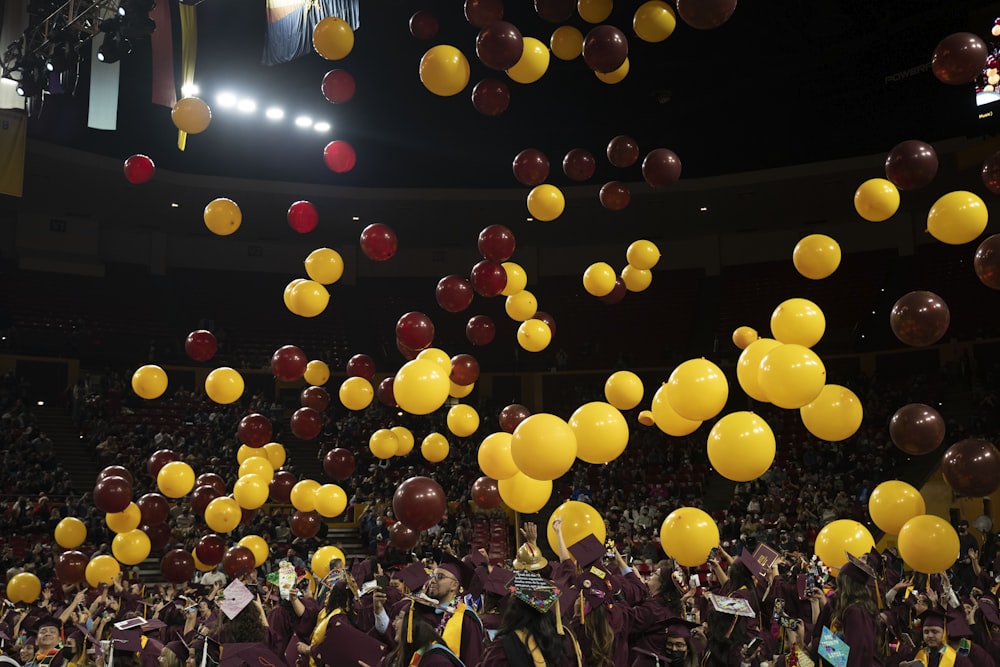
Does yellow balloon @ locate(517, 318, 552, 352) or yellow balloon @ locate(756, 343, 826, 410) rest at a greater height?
yellow balloon @ locate(517, 318, 552, 352)

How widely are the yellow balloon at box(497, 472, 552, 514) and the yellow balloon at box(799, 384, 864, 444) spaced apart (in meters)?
2.34

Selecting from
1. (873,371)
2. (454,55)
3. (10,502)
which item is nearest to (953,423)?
(873,371)

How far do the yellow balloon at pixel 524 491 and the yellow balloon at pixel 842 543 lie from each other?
2.43m

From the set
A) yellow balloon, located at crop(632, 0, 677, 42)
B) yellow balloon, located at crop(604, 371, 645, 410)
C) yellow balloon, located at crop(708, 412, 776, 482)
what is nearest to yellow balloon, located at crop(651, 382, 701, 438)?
yellow balloon, located at crop(604, 371, 645, 410)

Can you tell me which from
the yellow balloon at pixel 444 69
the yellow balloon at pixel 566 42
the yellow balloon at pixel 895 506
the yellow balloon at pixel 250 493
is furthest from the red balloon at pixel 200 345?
the yellow balloon at pixel 895 506

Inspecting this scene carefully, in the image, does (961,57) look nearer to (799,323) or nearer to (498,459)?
(799,323)

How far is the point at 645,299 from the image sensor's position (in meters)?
25.6

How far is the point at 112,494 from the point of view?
31.6ft

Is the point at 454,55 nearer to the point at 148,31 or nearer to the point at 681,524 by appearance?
the point at 681,524

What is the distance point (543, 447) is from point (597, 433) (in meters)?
0.75

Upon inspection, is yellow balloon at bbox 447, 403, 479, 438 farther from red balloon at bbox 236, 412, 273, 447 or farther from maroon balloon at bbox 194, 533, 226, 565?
maroon balloon at bbox 194, 533, 226, 565

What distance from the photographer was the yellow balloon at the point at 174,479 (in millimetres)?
9992

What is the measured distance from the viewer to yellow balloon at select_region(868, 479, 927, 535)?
290 inches

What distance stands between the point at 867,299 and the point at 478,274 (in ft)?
54.7
